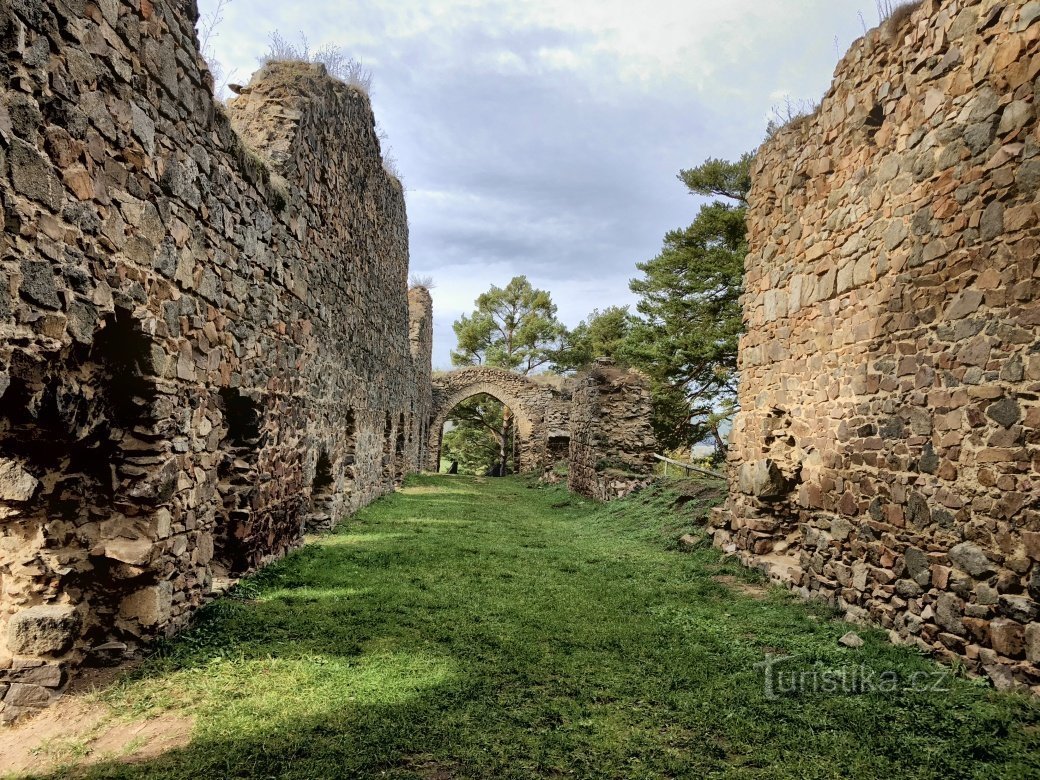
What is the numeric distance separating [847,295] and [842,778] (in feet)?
13.3

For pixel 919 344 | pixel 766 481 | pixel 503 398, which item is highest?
pixel 503 398

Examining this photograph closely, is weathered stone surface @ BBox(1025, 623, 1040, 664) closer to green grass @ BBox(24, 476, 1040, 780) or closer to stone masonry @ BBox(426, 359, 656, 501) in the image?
green grass @ BBox(24, 476, 1040, 780)

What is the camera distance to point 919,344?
177 inches

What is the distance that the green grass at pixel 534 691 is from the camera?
112 inches

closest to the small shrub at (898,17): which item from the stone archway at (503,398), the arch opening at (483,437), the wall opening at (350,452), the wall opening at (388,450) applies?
the wall opening at (350,452)

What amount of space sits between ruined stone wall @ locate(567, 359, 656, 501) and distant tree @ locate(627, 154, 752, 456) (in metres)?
3.99

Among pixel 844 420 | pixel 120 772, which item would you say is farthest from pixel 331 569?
pixel 844 420

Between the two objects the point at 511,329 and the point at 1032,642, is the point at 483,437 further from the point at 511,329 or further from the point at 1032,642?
the point at 1032,642

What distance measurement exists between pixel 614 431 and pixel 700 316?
664 centimetres

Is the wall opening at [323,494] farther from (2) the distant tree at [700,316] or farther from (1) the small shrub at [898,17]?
(2) the distant tree at [700,316]

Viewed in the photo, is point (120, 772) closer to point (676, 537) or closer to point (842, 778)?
point (842, 778)

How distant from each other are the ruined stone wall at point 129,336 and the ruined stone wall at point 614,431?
26.7 feet

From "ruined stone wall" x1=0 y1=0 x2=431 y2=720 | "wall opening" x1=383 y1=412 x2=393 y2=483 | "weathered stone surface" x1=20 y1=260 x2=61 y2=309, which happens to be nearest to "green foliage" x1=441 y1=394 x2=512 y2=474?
"wall opening" x1=383 y1=412 x2=393 y2=483

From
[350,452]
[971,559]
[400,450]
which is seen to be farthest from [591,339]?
[971,559]
